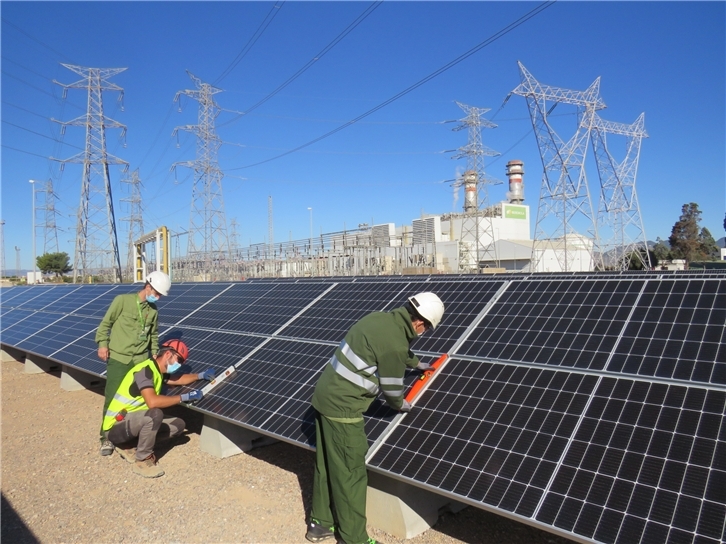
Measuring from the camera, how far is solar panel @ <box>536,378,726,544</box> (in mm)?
3105

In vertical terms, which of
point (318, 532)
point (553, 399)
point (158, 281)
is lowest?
point (318, 532)

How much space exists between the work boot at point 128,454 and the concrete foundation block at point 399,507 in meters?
3.50

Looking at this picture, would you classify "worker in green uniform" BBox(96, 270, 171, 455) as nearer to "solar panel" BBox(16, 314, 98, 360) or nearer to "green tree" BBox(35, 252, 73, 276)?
"solar panel" BBox(16, 314, 98, 360)

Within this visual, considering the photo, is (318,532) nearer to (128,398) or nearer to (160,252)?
(128,398)

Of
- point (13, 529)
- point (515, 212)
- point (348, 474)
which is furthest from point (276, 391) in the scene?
point (515, 212)

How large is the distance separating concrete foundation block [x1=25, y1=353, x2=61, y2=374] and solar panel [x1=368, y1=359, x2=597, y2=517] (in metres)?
12.0

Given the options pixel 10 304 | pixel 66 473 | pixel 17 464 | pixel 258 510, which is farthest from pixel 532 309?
pixel 10 304

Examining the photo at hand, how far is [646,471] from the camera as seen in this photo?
3414mm

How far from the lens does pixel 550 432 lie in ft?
13.1

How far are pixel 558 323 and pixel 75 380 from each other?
1000cm

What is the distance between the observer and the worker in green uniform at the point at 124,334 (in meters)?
7.03

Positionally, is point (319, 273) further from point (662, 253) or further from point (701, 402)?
point (662, 253)

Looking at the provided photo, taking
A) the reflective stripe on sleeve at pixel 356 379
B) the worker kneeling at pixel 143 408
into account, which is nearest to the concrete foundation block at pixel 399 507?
the reflective stripe on sleeve at pixel 356 379

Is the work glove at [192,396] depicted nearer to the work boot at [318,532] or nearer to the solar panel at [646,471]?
the work boot at [318,532]
